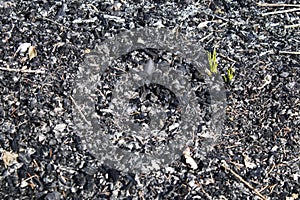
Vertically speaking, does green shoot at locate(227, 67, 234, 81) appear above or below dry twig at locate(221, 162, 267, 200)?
above

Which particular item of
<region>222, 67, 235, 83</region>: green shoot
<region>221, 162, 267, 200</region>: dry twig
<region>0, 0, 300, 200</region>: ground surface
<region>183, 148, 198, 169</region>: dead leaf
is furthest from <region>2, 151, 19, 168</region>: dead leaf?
<region>222, 67, 235, 83</region>: green shoot

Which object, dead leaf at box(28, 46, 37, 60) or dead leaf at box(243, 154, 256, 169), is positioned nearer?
dead leaf at box(243, 154, 256, 169)

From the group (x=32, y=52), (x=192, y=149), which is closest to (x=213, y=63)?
(x=192, y=149)

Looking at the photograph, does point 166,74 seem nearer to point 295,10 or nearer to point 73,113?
point 73,113

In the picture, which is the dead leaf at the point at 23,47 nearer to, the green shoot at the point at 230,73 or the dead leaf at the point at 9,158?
the dead leaf at the point at 9,158

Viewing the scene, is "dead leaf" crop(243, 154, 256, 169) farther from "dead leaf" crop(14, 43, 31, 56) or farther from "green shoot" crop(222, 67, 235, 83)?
"dead leaf" crop(14, 43, 31, 56)

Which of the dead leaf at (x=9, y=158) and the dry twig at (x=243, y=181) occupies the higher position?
the dry twig at (x=243, y=181)

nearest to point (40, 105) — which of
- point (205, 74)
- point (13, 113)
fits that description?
point (13, 113)

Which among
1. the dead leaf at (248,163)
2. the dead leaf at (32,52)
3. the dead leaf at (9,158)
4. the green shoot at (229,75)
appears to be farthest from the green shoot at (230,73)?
the dead leaf at (9,158)

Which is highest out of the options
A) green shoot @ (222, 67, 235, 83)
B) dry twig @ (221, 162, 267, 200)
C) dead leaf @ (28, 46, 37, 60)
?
green shoot @ (222, 67, 235, 83)
